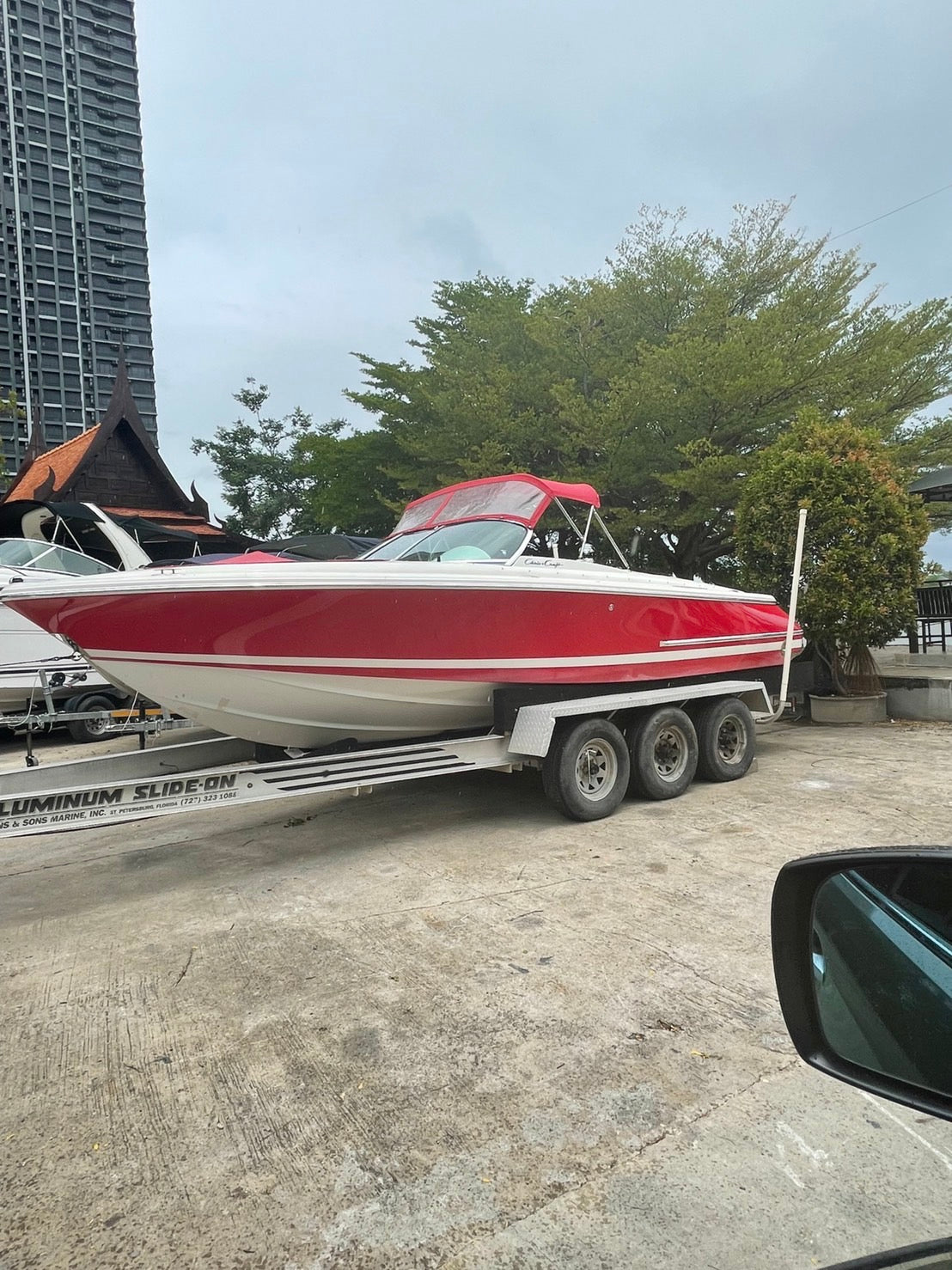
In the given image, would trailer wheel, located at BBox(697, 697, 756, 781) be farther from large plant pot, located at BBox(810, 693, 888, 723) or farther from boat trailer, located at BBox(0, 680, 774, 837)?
large plant pot, located at BBox(810, 693, 888, 723)

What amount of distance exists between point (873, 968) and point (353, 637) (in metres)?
3.39

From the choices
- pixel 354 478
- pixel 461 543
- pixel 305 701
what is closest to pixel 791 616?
pixel 461 543

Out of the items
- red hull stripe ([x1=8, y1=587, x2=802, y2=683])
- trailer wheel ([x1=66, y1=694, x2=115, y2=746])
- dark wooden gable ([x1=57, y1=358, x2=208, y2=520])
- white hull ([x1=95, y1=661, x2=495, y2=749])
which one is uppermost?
dark wooden gable ([x1=57, y1=358, x2=208, y2=520])

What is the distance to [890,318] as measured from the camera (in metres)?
13.8

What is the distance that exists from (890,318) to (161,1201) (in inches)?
644

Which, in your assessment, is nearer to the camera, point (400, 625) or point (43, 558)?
point (400, 625)

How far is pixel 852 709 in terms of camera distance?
916 centimetres

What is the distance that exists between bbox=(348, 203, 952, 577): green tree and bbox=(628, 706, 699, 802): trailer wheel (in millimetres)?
7220

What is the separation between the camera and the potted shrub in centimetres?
838

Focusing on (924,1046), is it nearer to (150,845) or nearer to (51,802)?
(51,802)

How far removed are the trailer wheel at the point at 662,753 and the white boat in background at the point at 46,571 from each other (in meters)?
4.95

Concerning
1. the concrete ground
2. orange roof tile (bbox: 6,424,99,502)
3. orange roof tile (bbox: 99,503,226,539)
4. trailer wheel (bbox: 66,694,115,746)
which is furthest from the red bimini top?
orange roof tile (bbox: 6,424,99,502)

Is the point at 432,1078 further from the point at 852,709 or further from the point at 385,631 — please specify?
the point at 852,709

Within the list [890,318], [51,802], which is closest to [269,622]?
[51,802]
